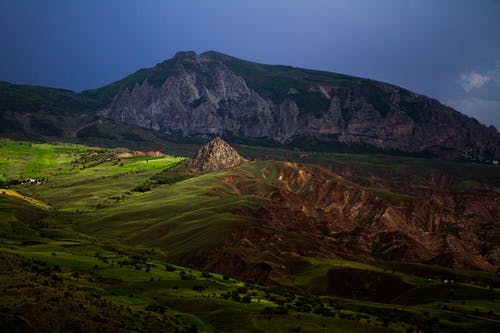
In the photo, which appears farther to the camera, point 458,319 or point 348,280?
point 348,280

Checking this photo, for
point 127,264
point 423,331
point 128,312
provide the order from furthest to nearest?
point 127,264 → point 423,331 → point 128,312

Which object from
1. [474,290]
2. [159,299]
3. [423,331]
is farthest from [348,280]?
[159,299]

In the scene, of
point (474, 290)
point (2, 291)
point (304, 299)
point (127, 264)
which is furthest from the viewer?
point (474, 290)

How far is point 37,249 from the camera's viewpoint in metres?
169

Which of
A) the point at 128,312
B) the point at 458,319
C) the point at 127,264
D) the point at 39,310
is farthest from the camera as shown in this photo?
the point at 127,264

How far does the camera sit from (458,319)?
142 metres

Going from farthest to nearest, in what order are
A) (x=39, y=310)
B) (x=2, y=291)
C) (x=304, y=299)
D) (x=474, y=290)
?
(x=474, y=290), (x=304, y=299), (x=2, y=291), (x=39, y=310)

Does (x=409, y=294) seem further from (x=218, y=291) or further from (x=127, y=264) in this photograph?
(x=127, y=264)

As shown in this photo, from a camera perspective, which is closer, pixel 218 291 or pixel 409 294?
pixel 218 291

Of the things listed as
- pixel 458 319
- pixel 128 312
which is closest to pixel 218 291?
pixel 128 312

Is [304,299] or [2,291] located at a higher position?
[2,291]

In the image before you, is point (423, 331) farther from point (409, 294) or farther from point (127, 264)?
point (127, 264)

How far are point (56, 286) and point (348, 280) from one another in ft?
357

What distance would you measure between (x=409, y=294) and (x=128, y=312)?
104m
